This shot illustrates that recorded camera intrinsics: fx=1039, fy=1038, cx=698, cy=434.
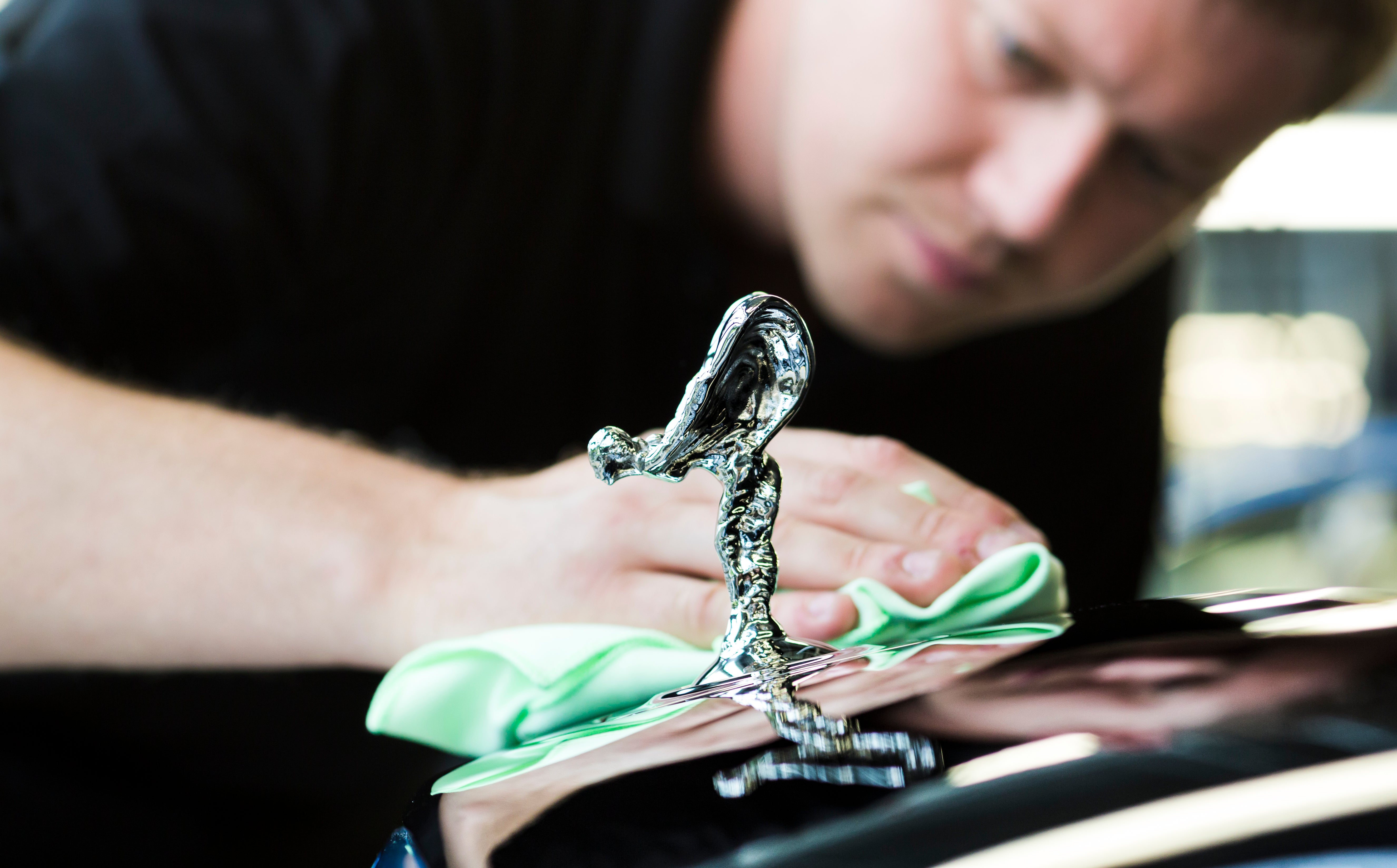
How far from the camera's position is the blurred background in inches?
91.4

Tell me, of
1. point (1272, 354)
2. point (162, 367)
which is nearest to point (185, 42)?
point (162, 367)

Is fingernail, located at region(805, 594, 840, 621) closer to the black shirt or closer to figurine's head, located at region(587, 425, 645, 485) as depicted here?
figurine's head, located at region(587, 425, 645, 485)

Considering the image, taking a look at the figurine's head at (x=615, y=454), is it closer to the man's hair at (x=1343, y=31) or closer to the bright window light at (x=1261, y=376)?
the man's hair at (x=1343, y=31)

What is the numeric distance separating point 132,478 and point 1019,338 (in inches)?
35.1

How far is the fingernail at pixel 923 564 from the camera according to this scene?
13.1 inches

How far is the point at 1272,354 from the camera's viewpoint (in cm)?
333

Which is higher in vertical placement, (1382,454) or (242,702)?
(1382,454)

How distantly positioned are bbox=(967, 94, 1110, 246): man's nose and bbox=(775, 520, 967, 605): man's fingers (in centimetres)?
36

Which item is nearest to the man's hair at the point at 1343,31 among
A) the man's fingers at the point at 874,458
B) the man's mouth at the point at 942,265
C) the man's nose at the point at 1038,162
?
the man's nose at the point at 1038,162

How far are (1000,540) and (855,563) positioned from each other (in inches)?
2.0

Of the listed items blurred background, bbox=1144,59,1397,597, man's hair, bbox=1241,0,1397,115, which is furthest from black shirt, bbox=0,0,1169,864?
blurred background, bbox=1144,59,1397,597

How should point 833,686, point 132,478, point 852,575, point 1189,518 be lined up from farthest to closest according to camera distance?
point 1189,518, point 132,478, point 852,575, point 833,686

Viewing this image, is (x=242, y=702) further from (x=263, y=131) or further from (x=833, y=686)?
(x=833, y=686)

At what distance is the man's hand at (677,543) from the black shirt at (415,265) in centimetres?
13
